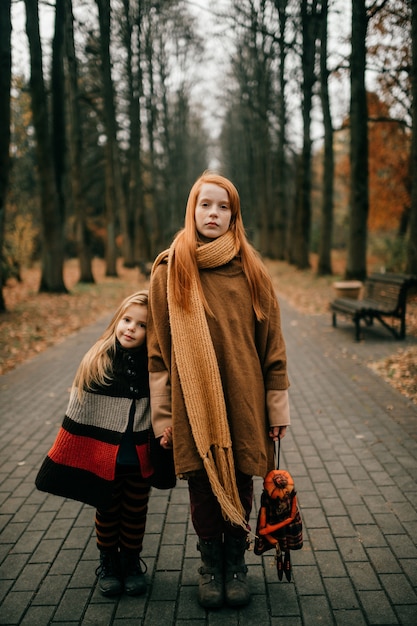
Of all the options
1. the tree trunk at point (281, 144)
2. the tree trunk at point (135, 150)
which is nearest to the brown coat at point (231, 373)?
the tree trunk at point (281, 144)

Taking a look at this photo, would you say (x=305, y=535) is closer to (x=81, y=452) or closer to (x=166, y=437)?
(x=166, y=437)

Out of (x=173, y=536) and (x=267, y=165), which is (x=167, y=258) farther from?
(x=267, y=165)

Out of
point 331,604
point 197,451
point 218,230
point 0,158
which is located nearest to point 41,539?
point 197,451

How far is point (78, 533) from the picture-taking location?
131 inches

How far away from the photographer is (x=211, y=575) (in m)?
2.66

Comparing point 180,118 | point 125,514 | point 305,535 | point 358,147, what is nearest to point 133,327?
point 125,514

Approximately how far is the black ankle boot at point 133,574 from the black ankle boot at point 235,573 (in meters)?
0.46

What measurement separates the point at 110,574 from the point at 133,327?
138 centimetres

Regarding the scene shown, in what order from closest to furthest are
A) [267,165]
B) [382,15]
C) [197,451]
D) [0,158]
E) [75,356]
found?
[197,451]
[75,356]
[0,158]
[382,15]
[267,165]

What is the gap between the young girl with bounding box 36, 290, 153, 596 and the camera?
257cm

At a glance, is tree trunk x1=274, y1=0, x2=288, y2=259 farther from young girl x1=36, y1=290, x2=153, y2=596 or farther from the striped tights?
the striped tights

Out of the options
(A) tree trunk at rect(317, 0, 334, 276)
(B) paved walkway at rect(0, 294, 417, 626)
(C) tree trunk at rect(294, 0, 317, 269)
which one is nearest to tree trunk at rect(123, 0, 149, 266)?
(C) tree trunk at rect(294, 0, 317, 269)

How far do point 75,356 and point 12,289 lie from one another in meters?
10.3

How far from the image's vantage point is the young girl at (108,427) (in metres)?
2.57
